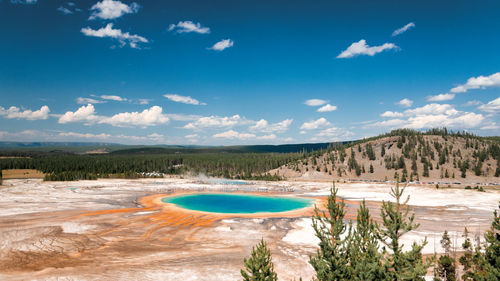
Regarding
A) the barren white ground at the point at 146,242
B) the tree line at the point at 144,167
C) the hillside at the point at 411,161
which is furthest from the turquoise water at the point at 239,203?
the hillside at the point at 411,161

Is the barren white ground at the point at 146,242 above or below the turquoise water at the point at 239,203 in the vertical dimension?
above

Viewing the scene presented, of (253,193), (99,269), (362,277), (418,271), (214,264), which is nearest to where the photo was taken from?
(418,271)

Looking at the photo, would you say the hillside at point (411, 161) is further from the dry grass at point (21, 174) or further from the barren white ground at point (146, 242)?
the dry grass at point (21, 174)

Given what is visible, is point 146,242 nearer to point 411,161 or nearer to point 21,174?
point 21,174

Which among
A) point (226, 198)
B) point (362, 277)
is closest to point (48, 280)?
point (362, 277)

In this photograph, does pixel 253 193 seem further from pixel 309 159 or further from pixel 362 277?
pixel 309 159

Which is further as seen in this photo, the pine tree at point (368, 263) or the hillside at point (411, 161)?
the hillside at point (411, 161)

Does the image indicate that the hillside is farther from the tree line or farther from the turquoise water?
the turquoise water
